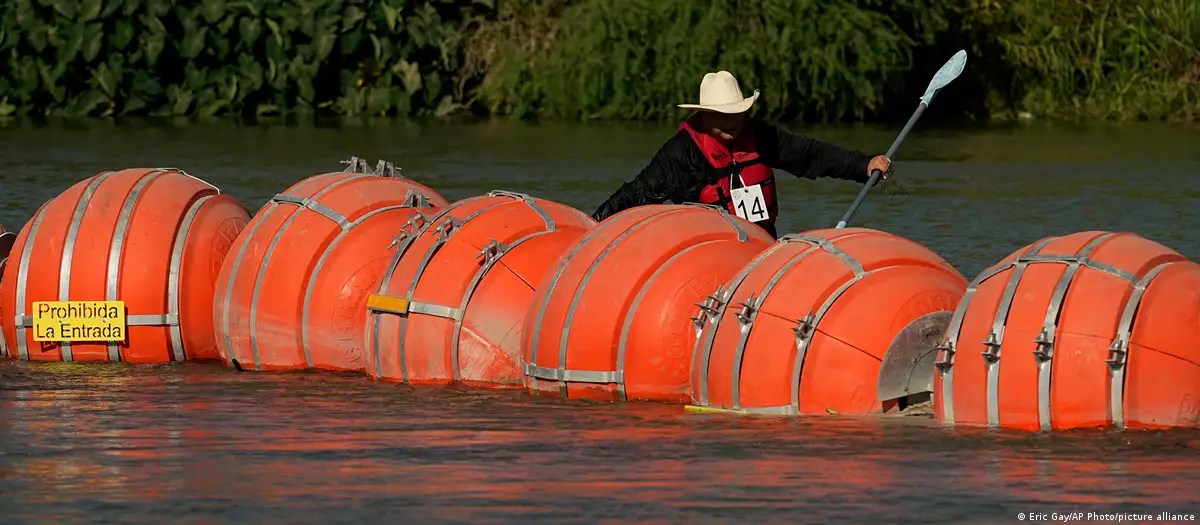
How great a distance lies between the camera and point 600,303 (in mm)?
9578

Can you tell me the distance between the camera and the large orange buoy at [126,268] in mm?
11172

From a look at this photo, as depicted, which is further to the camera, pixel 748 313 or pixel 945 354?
pixel 748 313

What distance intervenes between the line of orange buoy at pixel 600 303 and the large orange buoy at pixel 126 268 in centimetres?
1

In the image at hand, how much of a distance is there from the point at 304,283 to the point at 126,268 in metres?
0.95

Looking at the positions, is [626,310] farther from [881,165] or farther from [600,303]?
[881,165]

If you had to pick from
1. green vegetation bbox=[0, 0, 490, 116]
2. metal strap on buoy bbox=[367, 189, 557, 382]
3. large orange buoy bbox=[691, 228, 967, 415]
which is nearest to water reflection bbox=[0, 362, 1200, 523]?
large orange buoy bbox=[691, 228, 967, 415]

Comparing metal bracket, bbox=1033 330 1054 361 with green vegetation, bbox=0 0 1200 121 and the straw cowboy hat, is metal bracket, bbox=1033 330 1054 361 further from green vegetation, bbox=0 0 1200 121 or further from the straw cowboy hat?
green vegetation, bbox=0 0 1200 121

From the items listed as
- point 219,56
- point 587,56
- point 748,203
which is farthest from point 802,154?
point 219,56

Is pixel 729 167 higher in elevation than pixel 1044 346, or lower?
higher

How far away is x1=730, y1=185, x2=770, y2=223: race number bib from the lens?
36.5 feet

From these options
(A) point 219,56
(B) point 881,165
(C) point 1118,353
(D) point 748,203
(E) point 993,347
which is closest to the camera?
(C) point 1118,353

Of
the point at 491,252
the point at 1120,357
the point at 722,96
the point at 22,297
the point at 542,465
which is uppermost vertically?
the point at 722,96

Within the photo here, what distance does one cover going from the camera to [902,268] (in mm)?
9148

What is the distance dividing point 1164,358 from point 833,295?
4.49ft
